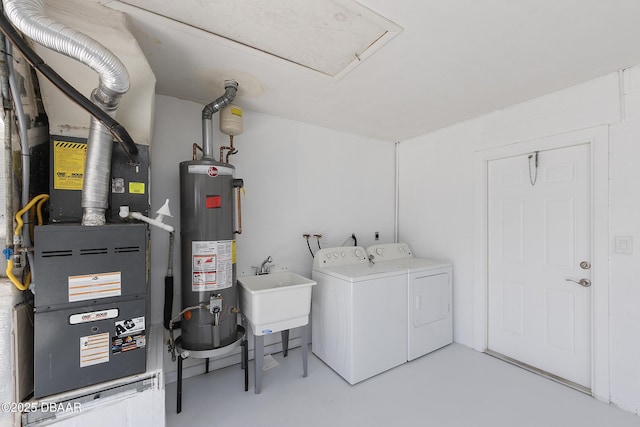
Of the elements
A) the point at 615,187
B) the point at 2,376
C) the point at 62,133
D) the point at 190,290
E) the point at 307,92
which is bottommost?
the point at 2,376

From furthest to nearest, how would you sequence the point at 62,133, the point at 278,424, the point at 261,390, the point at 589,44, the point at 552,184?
the point at 552,184, the point at 261,390, the point at 278,424, the point at 589,44, the point at 62,133

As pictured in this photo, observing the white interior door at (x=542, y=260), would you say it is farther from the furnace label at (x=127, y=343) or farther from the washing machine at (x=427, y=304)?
the furnace label at (x=127, y=343)

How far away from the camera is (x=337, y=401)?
6.61ft

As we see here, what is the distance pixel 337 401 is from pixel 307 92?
2.51 meters

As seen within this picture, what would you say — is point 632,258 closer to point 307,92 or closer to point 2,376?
point 307,92

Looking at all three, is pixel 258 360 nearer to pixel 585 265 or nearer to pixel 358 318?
pixel 358 318

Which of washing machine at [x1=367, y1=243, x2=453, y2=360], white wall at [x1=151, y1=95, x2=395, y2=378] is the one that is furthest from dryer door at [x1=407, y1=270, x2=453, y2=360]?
white wall at [x1=151, y1=95, x2=395, y2=378]

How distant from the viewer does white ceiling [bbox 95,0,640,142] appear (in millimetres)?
1368

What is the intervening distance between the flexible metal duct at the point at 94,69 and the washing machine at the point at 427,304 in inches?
92.5

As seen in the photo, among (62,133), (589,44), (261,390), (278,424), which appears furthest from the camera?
(261,390)

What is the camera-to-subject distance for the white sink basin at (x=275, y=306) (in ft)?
6.75

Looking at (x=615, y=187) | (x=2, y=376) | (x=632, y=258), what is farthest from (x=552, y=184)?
(x=2, y=376)

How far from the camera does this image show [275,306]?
2.11 metres

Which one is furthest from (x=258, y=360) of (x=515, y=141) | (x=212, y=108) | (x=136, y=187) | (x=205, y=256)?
(x=515, y=141)
